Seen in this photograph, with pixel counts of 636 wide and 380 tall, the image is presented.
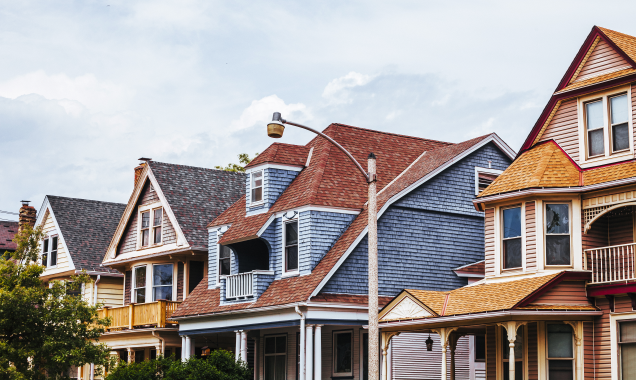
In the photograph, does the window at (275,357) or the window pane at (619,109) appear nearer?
the window pane at (619,109)

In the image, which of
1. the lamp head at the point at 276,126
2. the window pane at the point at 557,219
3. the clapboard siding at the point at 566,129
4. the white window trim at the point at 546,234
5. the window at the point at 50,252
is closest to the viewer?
the lamp head at the point at 276,126

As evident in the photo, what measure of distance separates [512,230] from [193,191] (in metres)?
18.1

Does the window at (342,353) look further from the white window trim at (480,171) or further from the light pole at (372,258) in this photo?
the light pole at (372,258)

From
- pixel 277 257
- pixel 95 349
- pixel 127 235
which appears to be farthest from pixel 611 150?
pixel 127 235

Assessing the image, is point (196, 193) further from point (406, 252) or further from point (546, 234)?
point (546, 234)

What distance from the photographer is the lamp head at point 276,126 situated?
18484mm

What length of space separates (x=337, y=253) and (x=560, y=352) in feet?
27.5

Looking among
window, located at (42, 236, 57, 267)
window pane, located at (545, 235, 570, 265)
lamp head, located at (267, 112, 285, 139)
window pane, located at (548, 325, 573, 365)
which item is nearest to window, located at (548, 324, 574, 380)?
window pane, located at (548, 325, 573, 365)

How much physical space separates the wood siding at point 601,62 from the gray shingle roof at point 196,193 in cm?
1709

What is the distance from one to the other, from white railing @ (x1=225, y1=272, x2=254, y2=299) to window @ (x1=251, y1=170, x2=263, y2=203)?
2.97 m

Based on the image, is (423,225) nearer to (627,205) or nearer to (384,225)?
(384,225)

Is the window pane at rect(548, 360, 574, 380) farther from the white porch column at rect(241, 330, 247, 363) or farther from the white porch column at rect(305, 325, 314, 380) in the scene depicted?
the white porch column at rect(241, 330, 247, 363)

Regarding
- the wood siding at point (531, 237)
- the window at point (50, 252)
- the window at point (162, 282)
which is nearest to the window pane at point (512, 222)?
the wood siding at point (531, 237)

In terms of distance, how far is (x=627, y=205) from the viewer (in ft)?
70.4
